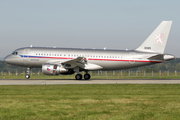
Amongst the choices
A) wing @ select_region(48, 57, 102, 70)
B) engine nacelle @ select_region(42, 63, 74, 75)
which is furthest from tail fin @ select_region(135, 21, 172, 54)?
engine nacelle @ select_region(42, 63, 74, 75)

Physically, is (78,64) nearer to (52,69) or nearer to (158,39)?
(52,69)

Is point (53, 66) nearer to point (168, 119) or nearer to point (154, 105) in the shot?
point (154, 105)

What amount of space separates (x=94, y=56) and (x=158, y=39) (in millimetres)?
10130

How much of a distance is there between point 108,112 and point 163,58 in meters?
27.9

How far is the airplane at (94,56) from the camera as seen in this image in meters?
36.0

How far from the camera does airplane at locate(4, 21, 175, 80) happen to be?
36.0 metres

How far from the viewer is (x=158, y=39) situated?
38.7 m

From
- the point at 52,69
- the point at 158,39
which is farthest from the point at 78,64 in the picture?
the point at 158,39

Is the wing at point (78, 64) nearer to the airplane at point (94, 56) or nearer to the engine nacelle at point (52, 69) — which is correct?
the airplane at point (94, 56)

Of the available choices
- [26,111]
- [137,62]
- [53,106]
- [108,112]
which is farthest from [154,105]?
[137,62]

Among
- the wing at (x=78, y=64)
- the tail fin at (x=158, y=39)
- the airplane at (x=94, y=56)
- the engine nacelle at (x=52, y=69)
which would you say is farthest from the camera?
the tail fin at (x=158, y=39)

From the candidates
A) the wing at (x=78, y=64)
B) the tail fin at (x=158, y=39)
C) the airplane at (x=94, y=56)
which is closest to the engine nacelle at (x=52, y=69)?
the airplane at (x=94, y=56)

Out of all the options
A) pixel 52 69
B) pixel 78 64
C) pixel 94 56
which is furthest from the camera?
pixel 94 56

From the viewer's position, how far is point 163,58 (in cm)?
3731
